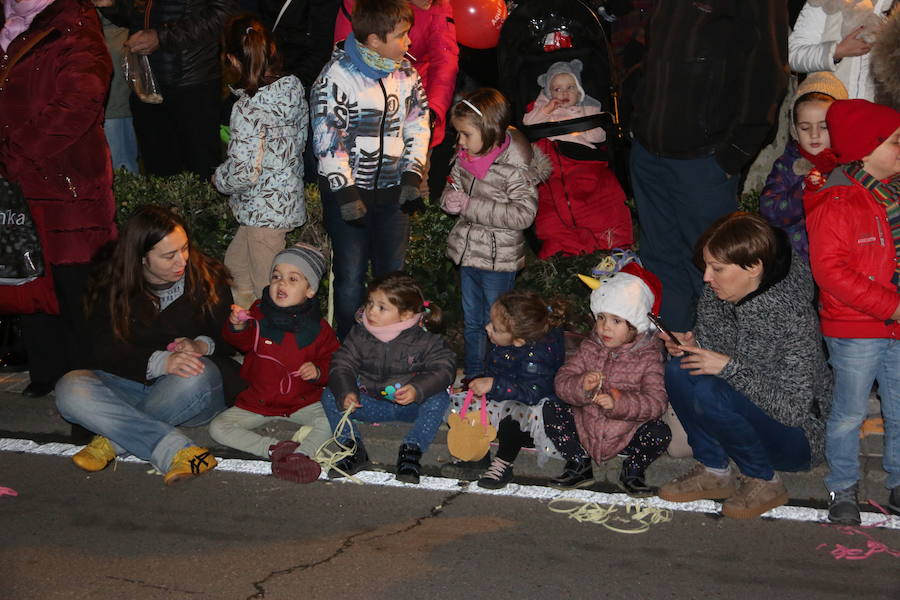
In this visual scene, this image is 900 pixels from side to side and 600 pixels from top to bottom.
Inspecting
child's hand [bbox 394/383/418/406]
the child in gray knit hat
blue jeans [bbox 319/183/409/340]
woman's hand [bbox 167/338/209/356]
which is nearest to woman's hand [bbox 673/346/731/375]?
child's hand [bbox 394/383/418/406]

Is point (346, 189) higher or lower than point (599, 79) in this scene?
lower

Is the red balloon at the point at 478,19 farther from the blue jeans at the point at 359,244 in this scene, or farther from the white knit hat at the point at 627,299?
the white knit hat at the point at 627,299

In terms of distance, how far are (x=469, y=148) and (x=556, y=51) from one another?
1644 mm

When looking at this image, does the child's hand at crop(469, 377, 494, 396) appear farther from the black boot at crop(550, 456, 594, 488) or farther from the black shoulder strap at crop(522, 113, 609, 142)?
the black shoulder strap at crop(522, 113, 609, 142)

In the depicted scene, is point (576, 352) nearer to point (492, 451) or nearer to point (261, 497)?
point (492, 451)

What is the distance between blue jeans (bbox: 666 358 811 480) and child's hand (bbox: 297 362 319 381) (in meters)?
1.92

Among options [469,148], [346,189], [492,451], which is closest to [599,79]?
[469,148]

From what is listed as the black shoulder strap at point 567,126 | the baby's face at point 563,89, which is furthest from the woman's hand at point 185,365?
the baby's face at point 563,89

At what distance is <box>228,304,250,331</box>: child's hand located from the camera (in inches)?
238

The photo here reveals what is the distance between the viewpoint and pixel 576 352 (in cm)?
574

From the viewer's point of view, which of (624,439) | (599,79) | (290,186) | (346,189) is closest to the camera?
(624,439)

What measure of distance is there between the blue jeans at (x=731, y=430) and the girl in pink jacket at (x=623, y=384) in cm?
19

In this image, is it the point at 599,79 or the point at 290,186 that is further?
the point at 599,79

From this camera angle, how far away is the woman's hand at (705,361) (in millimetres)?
5094
